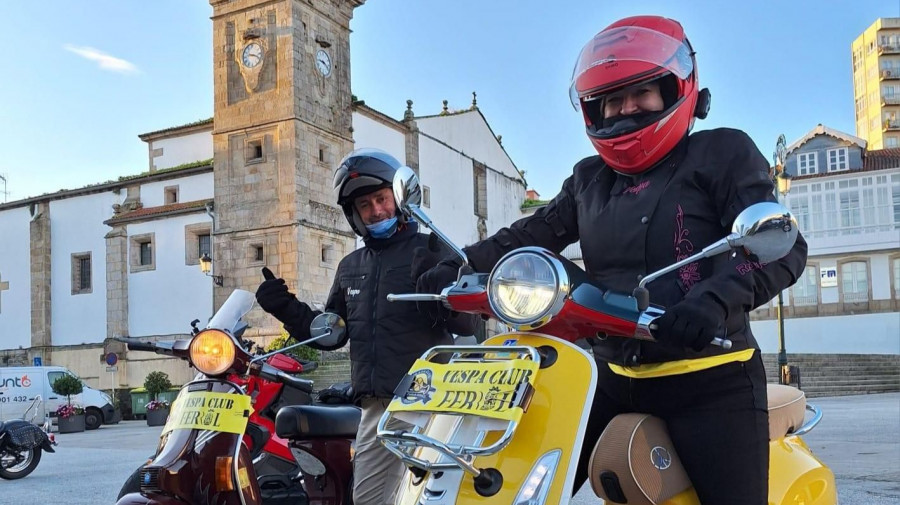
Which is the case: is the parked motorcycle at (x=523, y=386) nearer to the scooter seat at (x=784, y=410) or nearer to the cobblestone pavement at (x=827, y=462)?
the scooter seat at (x=784, y=410)

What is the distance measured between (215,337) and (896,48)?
73307 millimetres

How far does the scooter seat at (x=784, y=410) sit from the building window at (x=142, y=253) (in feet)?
114

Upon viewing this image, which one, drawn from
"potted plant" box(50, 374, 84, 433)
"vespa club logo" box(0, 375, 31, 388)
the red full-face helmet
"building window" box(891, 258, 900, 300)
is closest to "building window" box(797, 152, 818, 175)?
"building window" box(891, 258, 900, 300)

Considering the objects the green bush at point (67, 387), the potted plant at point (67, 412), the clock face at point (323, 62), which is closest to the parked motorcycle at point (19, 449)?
the potted plant at point (67, 412)

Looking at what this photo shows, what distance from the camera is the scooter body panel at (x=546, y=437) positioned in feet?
5.83

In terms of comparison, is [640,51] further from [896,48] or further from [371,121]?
[896,48]

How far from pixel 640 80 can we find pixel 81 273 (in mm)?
38540

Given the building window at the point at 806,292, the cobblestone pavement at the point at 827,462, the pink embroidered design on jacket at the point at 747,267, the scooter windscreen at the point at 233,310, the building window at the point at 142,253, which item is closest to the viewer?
the pink embroidered design on jacket at the point at 747,267

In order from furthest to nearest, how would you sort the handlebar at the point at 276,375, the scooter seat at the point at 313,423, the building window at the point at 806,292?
the building window at the point at 806,292 < the scooter seat at the point at 313,423 < the handlebar at the point at 276,375

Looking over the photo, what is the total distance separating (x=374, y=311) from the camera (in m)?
3.54

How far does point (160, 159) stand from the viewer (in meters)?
40.4

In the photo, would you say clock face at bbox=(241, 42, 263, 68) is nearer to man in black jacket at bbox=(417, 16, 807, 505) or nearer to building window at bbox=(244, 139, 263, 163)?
building window at bbox=(244, 139, 263, 163)

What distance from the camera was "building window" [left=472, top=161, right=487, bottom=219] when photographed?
149 ft

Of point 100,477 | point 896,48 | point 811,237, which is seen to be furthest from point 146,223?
point 896,48
